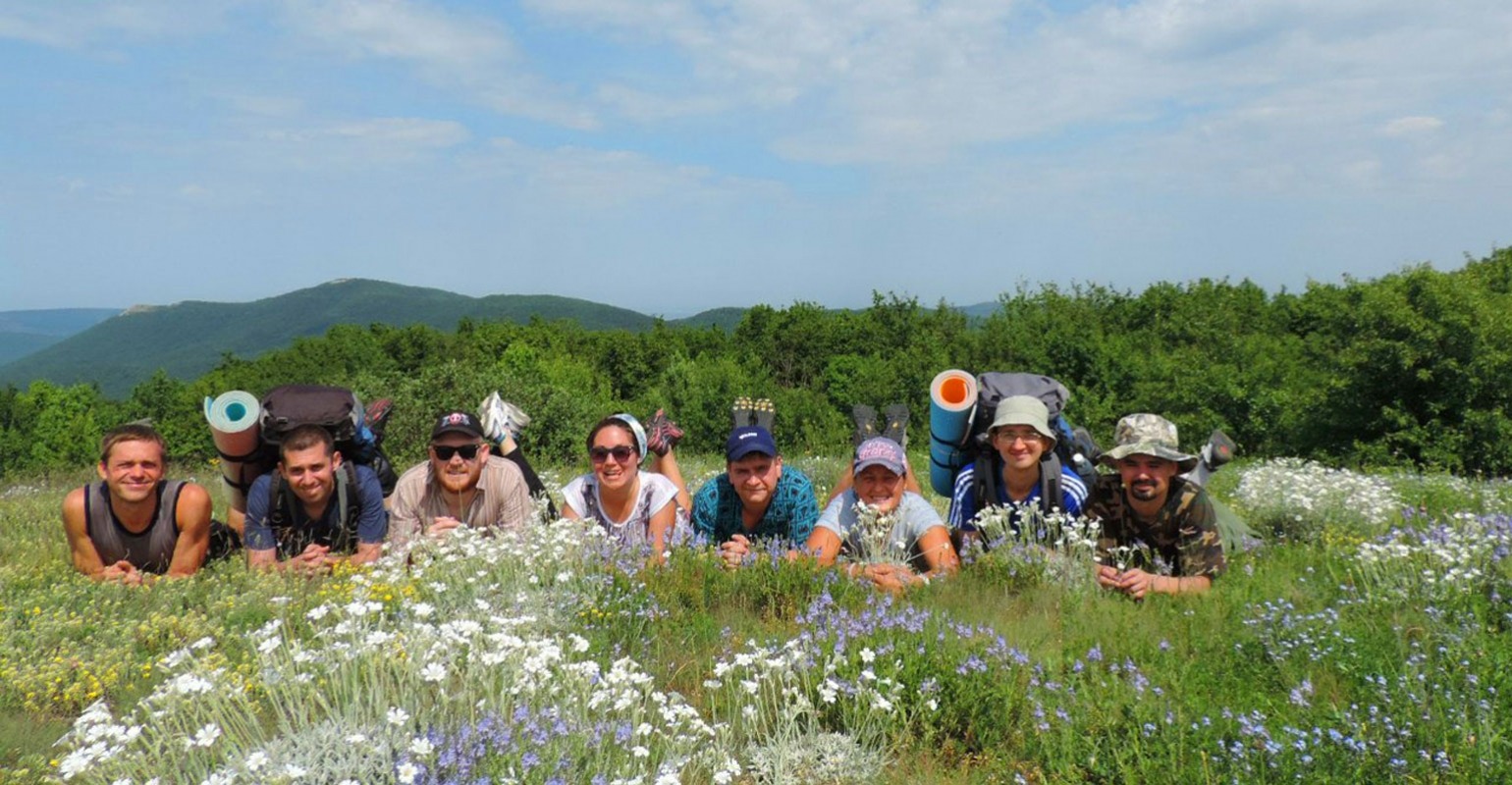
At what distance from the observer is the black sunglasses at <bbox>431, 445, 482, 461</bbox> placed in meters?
5.62

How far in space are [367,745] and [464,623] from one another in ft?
1.62

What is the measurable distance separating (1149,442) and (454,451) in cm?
401

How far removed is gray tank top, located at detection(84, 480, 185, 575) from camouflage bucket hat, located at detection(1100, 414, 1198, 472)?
5393mm

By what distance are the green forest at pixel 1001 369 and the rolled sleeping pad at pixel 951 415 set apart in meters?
11.6

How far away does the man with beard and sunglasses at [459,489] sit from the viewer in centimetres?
562

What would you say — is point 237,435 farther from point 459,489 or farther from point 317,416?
point 459,489

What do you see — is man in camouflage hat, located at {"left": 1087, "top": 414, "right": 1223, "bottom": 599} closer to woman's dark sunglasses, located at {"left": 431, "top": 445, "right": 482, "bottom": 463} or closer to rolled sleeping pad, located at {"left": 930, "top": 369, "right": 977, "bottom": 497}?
rolled sleeping pad, located at {"left": 930, "top": 369, "right": 977, "bottom": 497}

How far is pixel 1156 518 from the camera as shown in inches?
189

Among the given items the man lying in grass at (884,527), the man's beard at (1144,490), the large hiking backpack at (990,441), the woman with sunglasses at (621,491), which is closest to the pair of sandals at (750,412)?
the woman with sunglasses at (621,491)

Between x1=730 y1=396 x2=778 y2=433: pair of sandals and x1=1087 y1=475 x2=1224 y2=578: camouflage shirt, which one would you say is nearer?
x1=1087 y1=475 x2=1224 y2=578: camouflage shirt

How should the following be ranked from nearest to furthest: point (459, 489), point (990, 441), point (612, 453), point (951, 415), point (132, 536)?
point (132, 536)
point (612, 453)
point (990, 441)
point (459, 489)
point (951, 415)

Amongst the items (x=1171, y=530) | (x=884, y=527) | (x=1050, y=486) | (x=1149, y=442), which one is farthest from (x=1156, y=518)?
(x=884, y=527)

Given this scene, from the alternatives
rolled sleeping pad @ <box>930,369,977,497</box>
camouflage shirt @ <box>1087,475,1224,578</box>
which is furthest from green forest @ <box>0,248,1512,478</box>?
camouflage shirt @ <box>1087,475,1224,578</box>

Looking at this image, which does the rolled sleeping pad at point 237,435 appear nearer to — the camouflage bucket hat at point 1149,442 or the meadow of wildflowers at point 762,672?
the meadow of wildflowers at point 762,672
